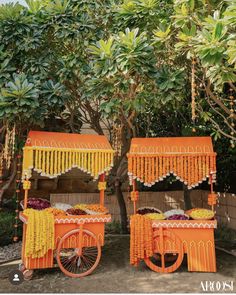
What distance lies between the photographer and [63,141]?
7.12 m

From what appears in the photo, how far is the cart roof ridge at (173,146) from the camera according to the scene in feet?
23.1

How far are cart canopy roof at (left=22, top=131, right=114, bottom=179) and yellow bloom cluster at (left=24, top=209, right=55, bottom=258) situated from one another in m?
0.85

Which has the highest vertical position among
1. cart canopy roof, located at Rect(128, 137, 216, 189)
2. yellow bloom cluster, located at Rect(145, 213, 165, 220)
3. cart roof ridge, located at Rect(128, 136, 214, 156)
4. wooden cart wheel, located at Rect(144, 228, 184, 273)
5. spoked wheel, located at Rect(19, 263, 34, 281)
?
cart roof ridge, located at Rect(128, 136, 214, 156)

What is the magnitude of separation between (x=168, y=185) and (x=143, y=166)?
5242 mm

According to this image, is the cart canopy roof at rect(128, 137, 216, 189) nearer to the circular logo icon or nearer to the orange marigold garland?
the orange marigold garland

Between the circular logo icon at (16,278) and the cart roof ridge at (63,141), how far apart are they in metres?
2.53

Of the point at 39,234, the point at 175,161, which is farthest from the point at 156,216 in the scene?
the point at 39,234

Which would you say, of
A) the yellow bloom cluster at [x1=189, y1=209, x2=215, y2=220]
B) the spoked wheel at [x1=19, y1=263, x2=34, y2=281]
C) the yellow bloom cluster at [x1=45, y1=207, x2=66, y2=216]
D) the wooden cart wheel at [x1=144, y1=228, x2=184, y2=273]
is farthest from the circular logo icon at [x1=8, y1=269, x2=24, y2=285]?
the yellow bloom cluster at [x1=189, y1=209, x2=215, y2=220]

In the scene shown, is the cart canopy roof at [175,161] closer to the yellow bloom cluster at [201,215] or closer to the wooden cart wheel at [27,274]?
the yellow bloom cluster at [201,215]

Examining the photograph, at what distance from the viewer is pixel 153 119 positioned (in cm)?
1095

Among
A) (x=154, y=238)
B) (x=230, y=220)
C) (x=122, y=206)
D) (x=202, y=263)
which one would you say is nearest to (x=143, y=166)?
(x=154, y=238)

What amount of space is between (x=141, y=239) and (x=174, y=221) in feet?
2.54

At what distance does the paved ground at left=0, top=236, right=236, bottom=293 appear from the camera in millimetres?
5859

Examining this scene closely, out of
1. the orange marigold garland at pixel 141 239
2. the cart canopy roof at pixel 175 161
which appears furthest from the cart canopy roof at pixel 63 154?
the orange marigold garland at pixel 141 239
